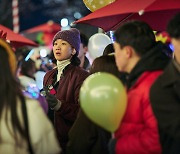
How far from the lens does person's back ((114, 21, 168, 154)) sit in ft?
11.4

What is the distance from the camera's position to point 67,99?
555 centimetres

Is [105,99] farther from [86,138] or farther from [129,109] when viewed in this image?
[86,138]

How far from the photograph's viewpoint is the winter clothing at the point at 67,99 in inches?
215

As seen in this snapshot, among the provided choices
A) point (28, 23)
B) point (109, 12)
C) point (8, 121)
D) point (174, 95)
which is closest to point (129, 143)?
point (174, 95)

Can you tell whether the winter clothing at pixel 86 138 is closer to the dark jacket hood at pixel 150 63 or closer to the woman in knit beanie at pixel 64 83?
the dark jacket hood at pixel 150 63

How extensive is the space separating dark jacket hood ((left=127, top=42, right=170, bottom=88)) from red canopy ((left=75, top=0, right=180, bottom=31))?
0.40 meters

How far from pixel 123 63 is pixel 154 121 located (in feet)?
1.88

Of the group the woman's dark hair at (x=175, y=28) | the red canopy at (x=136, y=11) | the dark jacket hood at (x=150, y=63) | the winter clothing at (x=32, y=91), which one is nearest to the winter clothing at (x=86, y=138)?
the winter clothing at (x=32, y=91)

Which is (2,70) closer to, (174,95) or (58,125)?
(174,95)

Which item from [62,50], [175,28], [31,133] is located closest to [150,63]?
[175,28]

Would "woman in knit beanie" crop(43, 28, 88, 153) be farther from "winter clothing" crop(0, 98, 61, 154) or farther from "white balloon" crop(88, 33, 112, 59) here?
"winter clothing" crop(0, 98, 61, 154)

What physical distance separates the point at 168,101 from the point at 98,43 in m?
4.01

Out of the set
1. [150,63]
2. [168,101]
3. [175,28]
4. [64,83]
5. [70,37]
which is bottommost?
[64,83]

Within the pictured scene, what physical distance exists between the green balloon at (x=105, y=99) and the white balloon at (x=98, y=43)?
3657mm
